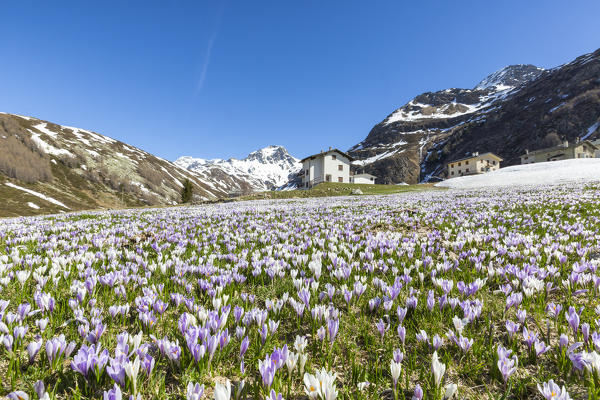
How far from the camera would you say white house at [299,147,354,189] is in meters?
77.4

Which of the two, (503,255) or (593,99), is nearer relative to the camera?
(503,255)

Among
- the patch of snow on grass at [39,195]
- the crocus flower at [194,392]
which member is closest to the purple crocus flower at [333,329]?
the crocus flower at [194,392]

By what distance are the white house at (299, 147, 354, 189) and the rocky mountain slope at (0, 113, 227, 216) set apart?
2552 inches

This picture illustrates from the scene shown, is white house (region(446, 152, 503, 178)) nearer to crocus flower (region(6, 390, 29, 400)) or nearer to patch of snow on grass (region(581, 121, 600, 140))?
patch of snow on grass (region(581, 121, 600, 140))

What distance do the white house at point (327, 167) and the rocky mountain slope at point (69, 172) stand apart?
6483 centimetres

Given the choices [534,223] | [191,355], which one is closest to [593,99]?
[534,223]

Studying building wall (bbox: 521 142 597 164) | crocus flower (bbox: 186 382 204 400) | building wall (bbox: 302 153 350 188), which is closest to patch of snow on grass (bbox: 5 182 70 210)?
building wall (bbox: 302 153 350 188)

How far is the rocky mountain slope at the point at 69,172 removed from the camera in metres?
74.6

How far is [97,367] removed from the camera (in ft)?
5.91

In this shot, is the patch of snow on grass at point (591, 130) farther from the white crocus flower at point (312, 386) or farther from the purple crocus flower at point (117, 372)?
the purple crocus flower at point (117, 372)

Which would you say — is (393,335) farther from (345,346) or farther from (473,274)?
(473,274)

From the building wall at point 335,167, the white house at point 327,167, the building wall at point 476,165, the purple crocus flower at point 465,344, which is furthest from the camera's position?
the building wall at point 476,165

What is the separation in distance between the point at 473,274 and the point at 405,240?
181 centimetres

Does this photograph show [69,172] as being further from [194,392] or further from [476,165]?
[476,165]
